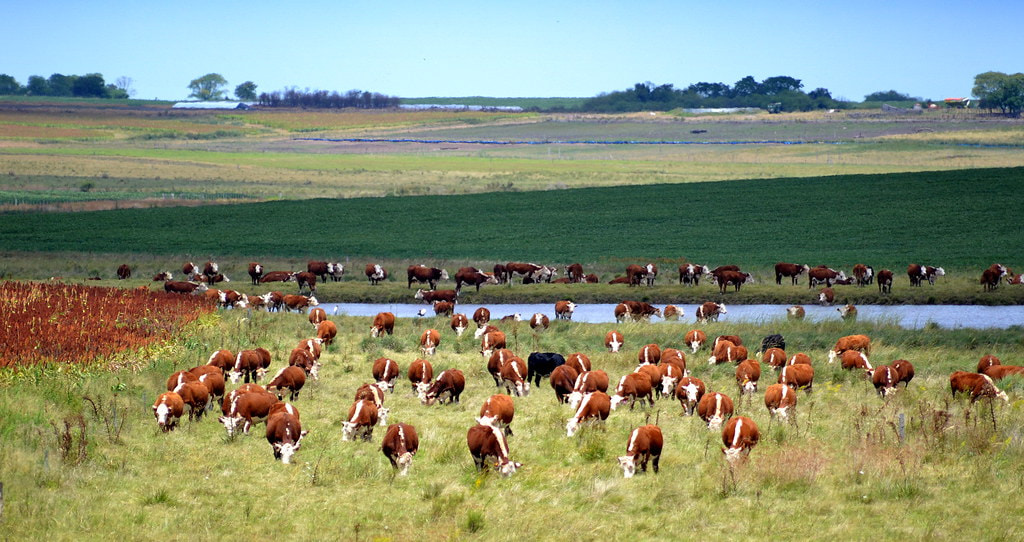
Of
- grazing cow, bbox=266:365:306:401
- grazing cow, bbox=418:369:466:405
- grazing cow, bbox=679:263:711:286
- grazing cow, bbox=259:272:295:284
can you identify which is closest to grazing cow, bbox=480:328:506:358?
grazing cow, bbox=418:369:466:405

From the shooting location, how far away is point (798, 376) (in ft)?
62.1

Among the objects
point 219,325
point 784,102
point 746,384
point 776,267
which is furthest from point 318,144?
point 746,384

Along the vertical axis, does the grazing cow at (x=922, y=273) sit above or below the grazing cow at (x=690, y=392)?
below

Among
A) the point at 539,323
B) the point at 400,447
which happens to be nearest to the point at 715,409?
the point at 400,447

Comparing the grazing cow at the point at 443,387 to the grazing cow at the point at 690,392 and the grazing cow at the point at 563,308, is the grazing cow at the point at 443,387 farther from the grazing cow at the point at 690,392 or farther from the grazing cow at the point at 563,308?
the grazing cow at the point at 563,308

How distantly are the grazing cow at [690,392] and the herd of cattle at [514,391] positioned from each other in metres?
0.02

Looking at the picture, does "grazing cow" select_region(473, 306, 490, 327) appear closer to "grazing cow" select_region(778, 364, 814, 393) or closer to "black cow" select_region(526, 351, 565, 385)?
"black cow" select_region(526, 351, 565, 385)

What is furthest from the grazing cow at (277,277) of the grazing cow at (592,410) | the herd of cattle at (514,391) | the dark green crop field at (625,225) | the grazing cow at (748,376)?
the grazing cow at (592,410)

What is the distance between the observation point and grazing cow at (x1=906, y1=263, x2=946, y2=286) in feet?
120

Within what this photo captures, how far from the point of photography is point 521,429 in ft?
55.1

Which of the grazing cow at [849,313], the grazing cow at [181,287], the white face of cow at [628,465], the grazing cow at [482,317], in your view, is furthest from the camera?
the grazing cow at [181,287]

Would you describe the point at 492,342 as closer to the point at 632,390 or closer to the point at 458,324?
the point at 458,324

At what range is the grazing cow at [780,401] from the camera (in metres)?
16.6

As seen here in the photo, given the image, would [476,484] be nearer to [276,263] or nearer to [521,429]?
[521,429]
